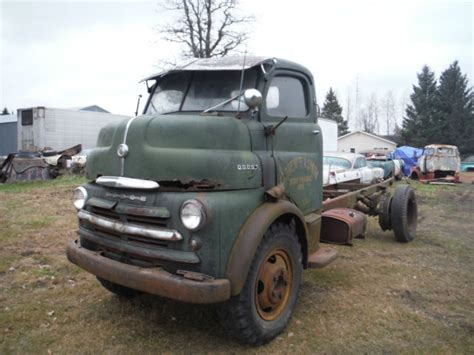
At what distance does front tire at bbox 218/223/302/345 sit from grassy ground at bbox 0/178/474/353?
Answer: 181mm

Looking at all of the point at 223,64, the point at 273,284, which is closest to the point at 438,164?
the point at 223,64

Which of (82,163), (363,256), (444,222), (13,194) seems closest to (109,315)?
(363,256)

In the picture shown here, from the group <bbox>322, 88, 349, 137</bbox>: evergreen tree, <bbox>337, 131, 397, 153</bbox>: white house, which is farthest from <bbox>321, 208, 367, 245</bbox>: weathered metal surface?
<bbox>322, 88, 349, 137</bbox>: evergreen tree

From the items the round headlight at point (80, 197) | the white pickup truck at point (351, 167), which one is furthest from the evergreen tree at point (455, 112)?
the round headlight at point (80, 197)

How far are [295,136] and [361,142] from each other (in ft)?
162

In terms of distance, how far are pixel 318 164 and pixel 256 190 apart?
55.3 inches

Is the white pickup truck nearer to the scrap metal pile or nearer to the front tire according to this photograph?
the front tire

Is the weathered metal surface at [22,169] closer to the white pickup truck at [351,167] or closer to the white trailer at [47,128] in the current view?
the white trailer at [47,128]

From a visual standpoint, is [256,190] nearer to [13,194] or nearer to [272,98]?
[272,98]

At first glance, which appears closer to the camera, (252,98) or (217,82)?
(252,98)

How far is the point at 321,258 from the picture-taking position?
A: 4.18 meters

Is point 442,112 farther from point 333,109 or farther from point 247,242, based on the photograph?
point 247,242

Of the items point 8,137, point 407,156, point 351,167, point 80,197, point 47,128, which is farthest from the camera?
point 8,137

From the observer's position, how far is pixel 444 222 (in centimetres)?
938
